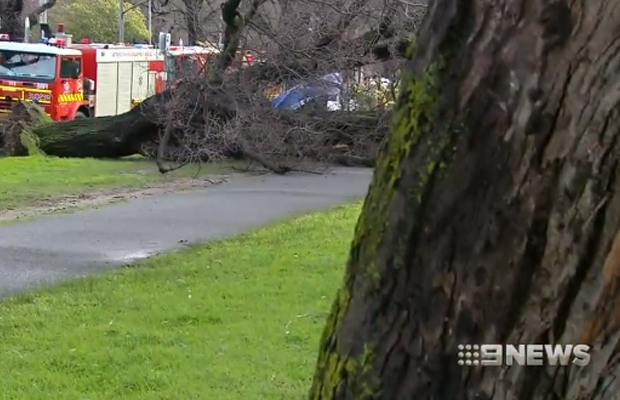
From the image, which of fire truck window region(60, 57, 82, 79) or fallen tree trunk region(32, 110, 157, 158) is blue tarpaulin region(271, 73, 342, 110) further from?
fire truck window region(60, 57, 82, 79)

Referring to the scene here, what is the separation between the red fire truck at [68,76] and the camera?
85.3 ft

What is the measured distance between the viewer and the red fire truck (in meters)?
26.0

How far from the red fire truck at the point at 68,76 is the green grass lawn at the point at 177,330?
1451 centimetres

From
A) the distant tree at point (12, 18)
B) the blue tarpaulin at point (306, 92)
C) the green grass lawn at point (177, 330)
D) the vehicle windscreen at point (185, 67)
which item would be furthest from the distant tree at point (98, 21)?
the green grass lawn at point (177, 330)

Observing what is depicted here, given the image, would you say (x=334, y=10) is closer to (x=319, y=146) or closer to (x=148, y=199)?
(x=319, y=146)

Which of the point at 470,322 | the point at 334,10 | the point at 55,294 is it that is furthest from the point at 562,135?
the point at 334,10

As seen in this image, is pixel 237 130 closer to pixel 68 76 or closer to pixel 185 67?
pixel 185 67

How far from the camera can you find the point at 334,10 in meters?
18.2

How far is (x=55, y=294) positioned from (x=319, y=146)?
11.1 metres

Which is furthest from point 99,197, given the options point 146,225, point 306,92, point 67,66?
point 67,66

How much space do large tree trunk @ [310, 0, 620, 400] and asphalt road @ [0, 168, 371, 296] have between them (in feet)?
21.4

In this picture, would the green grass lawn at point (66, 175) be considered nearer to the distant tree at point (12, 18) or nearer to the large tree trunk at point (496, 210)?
the large tree trunk at point (496, 210)

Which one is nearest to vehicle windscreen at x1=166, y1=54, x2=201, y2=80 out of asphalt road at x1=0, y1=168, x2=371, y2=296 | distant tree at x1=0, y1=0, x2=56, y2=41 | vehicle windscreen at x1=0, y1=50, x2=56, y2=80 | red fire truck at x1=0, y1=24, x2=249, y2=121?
red fire truck at x1=0, y1=24, x2=249, y2=121

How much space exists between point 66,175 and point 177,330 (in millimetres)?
11518
